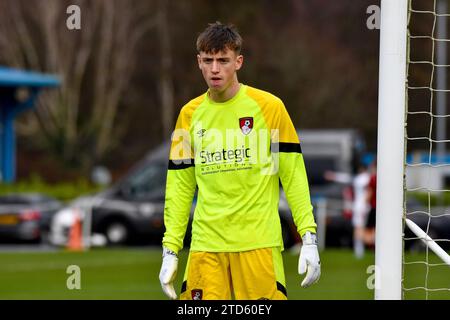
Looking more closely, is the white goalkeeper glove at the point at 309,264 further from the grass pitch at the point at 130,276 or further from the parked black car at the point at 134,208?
the parked black car at the point at 134,208

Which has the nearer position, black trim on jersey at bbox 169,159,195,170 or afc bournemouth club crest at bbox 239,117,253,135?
afc bournemouth club crest at bbox 239,117,253,135

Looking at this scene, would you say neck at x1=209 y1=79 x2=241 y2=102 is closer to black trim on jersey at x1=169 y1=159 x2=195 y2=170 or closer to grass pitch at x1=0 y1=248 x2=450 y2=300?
black trim on jersey at x1=169 y1=159 x2=195 y2=170

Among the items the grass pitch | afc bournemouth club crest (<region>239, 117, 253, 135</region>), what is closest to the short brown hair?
afc bournemouth club crest (<region>239, 117, 253, 135</region>)

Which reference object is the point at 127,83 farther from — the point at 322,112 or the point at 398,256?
the point at 398,256

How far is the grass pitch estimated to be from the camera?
13.2m

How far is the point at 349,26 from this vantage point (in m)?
41.8

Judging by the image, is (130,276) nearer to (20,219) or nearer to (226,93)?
(20,219)

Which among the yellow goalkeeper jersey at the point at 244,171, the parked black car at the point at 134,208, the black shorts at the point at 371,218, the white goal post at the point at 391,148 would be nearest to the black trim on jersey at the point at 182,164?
the yellow goalkeeper jersey at the point at 244,171

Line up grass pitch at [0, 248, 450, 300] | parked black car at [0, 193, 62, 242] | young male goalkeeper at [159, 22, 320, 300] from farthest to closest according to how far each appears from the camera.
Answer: parked black car at [0, 193, 62, 242]
grass pitch at [0, 248, 450, 300]
young male goalkeeper at [159, 22, 320, 300]

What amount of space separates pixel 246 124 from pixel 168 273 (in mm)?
868

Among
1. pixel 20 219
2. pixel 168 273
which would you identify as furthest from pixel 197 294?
pixel 20 219

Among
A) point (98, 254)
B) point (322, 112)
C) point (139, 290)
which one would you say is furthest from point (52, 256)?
point (322, 112)

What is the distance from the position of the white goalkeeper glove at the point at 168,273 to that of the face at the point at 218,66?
913 mm

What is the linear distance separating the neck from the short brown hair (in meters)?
0.20
